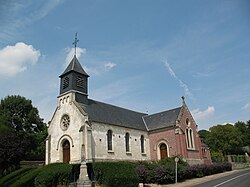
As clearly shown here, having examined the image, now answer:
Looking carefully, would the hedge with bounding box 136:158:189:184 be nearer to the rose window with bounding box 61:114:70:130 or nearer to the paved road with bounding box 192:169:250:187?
the paved road with bounding box 192:169:250:187

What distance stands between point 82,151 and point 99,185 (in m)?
6.38

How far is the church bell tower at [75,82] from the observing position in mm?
29344

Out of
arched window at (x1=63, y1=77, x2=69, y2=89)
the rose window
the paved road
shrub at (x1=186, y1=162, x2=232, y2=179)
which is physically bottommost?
the paved road

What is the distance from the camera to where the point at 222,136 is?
61625 mm

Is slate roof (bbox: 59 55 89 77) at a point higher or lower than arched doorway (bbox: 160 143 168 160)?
higher

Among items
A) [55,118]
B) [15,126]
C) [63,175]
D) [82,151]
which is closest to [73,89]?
[55,118]

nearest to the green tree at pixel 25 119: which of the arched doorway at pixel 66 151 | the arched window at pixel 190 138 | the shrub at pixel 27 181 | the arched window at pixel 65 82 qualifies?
the arched doorway at pixel 66 151

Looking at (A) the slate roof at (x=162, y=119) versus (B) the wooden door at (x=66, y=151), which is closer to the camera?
(B) the wooden door at (x=66, y=151)

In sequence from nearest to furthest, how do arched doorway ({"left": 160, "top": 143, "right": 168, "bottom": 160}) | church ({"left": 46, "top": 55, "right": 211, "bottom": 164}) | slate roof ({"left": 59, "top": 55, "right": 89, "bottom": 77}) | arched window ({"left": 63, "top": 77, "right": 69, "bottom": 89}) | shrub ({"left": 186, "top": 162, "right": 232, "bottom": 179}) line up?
shrub ({"left": 186, "top": 162, "right": 232, "bottom": 179})
church ({"left": 46, "top": 55, "right": 211, "bottom": 164})
arched window ({"left": 63, "top": 77, "right": 69, "bottom": 89})
slate roof ({"left": 59, "top": 55, "right": 89, "bottom": 77})
arched doorway ({"left": 160, "top": 143, "right": 168, "bottom": 160})

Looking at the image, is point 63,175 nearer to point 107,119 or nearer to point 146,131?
point 107,119

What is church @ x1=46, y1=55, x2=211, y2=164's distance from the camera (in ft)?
88.7

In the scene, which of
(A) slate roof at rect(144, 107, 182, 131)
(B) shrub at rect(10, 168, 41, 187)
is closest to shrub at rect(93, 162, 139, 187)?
(B) shrub at rect(10, 168, 41, 187)

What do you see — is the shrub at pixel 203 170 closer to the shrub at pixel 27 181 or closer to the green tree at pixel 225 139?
the shrub at pixel 27 181

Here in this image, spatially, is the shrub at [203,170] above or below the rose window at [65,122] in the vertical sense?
below
